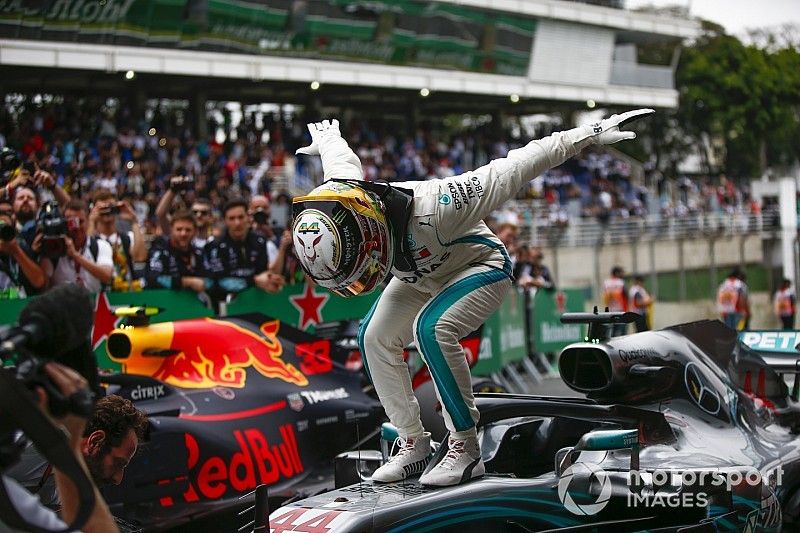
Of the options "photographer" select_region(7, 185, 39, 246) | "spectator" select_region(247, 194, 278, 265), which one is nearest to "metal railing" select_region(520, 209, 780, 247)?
"spectator" select_region(247, 194, 278, 265)

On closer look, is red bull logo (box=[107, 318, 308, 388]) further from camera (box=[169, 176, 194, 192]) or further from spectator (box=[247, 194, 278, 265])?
spectator (box=[247, 194, 278, 265])

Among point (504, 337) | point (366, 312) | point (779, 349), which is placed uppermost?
point (366, 312)

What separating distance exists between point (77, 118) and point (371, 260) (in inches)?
665

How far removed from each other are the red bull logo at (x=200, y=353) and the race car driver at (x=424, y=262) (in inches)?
96.4

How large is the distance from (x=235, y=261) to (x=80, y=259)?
1.39 meters

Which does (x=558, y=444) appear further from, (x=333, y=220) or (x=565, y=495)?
(x=333, y=220)

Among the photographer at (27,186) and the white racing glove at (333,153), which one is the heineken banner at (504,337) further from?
the white racing glove at (333,153)

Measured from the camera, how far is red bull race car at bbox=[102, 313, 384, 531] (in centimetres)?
666

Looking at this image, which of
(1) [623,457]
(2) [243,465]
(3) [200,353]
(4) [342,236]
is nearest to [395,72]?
(3) [200,353]

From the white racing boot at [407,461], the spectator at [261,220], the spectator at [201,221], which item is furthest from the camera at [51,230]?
the white racing boot at [407,461]

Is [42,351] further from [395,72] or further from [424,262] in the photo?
[395,72]

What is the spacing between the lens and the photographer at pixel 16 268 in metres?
8.09

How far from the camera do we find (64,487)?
2934mm

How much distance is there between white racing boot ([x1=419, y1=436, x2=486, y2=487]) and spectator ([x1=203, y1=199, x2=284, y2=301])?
4.56 metres
